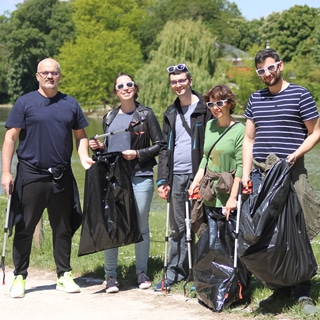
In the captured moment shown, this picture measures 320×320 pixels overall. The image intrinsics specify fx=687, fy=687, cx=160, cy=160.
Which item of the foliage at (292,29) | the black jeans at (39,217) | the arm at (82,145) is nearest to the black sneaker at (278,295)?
the black jeans at (39,217)

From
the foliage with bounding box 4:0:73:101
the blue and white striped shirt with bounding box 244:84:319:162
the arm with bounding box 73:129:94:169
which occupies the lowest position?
the arm with bounding box 73:129:94:169

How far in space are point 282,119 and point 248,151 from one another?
44cm

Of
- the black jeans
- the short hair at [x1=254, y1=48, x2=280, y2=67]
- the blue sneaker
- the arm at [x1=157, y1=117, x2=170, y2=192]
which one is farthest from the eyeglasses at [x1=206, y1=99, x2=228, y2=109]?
the blue sneaker

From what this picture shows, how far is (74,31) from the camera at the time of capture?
83.9 meters

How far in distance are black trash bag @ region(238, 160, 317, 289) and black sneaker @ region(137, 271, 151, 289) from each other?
1488mm

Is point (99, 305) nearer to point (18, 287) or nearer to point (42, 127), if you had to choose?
point (18, 287)

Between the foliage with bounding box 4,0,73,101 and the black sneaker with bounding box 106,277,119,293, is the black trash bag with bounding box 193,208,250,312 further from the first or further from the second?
the foliage with bounding box 4,0,73,101

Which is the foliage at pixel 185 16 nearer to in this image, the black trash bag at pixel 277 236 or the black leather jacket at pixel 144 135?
the black leather jacket at pixel 144 135

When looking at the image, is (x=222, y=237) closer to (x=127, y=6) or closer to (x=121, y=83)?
(x=121, y=83)

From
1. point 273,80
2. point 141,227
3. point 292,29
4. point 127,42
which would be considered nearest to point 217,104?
point 273,80

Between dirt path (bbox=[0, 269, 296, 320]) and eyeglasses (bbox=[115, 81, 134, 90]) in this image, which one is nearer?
dirt path (bbox=[0, 269, 296, 320])

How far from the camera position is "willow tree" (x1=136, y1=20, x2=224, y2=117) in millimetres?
44062

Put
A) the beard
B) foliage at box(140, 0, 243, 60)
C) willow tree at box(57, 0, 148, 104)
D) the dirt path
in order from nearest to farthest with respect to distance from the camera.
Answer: the beard
the dirt path
willow tree at box(57, 0, 148, 104)
foliage at box(140, 0, 243, 60)

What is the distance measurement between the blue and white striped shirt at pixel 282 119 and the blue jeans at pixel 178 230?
1.08m
